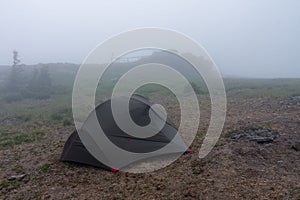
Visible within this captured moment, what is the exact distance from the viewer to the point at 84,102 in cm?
2397

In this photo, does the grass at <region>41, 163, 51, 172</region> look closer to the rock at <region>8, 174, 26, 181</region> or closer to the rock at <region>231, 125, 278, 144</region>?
the rock at <region>8, 174, 26, 181</region>

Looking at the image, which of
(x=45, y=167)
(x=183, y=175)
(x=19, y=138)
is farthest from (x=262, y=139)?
(x=19, y=138)

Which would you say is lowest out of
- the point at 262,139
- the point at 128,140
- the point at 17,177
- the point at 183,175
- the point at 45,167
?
the point at 17,177

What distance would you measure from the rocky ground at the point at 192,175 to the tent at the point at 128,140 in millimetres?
291

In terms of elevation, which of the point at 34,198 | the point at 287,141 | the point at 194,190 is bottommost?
the point at 34,198

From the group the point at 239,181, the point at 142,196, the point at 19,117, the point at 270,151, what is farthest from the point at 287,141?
the point at 19,117

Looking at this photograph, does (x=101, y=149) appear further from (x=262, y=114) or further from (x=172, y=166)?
(x=262, y=114)

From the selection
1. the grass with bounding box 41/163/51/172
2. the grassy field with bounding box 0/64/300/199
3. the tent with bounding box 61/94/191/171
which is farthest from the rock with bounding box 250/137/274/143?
the grass with bounding box 41/163/51/172

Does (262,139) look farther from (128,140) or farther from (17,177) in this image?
(17,177)

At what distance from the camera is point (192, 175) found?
8000mm

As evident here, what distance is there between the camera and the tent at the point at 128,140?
9.53 metres

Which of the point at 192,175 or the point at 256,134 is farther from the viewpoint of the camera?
the point at 256,134

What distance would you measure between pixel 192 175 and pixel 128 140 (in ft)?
8.24

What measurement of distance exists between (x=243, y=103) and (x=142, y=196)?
555 inches
